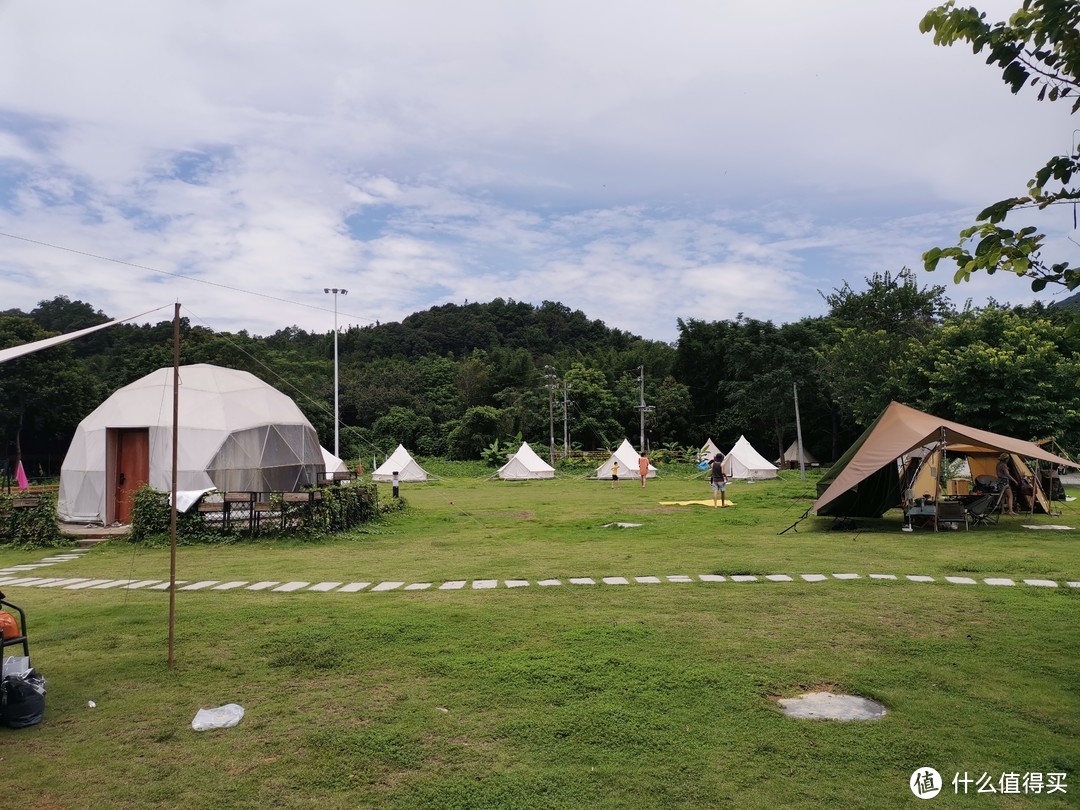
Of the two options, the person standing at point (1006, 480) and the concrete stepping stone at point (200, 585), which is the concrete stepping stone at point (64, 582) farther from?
the person standing at point (1006, 480)

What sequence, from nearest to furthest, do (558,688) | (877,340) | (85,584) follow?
(558,688)
(85,584)
(877,340)

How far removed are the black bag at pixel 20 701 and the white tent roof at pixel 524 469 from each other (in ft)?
89.8

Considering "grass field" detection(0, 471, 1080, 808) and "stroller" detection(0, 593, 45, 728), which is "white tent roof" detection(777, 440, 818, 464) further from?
"stroller" detection(0, 593, 45, 728)

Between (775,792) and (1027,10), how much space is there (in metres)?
3.98

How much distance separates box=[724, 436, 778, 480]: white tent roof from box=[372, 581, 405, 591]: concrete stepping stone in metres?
24.2

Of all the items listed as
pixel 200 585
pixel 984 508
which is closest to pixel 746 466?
pixel 984 508

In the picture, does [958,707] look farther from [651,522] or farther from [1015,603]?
[651,522]

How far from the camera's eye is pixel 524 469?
32.2 metres

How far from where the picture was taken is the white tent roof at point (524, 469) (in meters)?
32.2

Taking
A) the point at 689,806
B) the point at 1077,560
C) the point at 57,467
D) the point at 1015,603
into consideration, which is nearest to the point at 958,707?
the point at 689,806

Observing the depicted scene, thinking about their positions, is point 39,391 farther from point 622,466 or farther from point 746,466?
point 746,466

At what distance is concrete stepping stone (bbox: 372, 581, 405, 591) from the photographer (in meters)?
8.60

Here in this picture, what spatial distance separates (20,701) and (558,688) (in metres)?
3.33


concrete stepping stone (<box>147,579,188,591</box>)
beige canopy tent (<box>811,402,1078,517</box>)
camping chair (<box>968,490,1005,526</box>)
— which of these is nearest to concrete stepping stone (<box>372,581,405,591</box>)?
concrete stepping stone (<box>147,579,188,591</box>)
